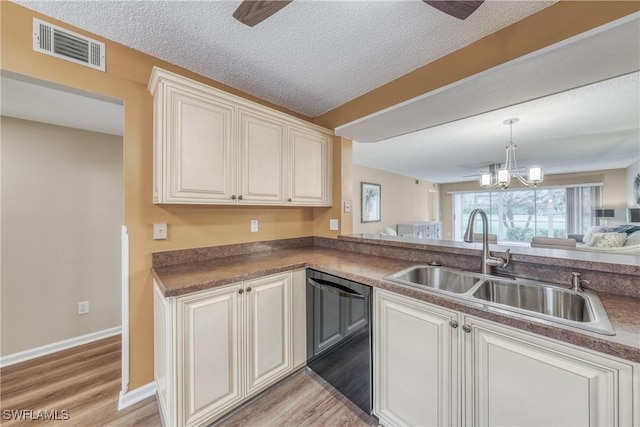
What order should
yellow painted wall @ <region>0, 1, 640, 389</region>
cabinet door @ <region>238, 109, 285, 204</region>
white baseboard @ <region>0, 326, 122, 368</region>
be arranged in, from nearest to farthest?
yellow painted wall @ <region>0, 1, 640, 389</region> < cabinet door @ <region>238, 109, 285, 204</region> < white baseboard @ <region>0, 326, 122, 368</region>

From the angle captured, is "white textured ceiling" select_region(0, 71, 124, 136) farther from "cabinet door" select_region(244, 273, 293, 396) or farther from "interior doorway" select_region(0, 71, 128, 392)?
"cabinet door" select_region(244, 273, 293, 396)

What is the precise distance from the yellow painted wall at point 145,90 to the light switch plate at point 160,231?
0.11 ft

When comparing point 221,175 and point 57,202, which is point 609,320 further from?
point 57,202

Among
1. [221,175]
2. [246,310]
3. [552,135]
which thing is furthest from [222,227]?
[552,135]

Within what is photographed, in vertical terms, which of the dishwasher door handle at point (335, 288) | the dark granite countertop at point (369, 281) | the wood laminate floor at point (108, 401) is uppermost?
the dark granite countertop at point (369, 281)

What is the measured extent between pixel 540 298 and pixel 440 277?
503 millimetres

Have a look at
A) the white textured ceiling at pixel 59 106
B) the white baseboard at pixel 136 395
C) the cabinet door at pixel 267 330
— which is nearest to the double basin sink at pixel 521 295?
the cabinet door at pixel 267 330

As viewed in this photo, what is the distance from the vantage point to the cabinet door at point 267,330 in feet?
5.02

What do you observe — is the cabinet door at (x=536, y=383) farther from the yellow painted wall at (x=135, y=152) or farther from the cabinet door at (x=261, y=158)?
the yellow painted wall at (x=135, y=152)

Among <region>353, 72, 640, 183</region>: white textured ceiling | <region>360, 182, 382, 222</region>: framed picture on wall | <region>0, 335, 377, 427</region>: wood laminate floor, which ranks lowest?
<region>0, 335, 377, 427</region>: wood laminate floor

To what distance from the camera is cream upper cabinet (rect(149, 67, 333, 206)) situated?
4.82 ft

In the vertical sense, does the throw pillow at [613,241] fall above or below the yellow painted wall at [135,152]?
below

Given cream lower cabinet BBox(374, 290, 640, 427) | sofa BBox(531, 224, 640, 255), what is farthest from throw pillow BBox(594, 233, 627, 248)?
cream lower cabinet BBox(374, 290, 640, 427)

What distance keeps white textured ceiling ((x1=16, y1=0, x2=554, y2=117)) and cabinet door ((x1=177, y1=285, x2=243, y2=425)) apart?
1.53 meters
